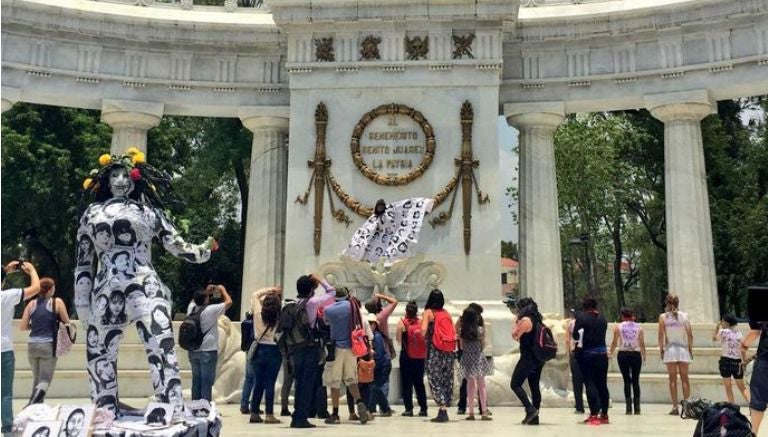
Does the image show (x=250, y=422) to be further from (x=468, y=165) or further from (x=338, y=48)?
(x=338, y=48)

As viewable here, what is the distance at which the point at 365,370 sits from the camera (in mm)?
17953

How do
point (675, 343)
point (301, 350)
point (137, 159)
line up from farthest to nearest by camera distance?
point (675, 343) < point (301, 350) < point (137, 159)

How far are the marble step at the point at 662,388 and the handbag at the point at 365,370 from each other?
9718 mm

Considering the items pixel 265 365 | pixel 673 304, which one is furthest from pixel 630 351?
pixel 265 365

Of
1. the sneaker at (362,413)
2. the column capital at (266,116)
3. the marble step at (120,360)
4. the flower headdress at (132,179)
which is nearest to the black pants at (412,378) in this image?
the sneaker at (362,413)

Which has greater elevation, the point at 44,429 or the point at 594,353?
the point at 594,353

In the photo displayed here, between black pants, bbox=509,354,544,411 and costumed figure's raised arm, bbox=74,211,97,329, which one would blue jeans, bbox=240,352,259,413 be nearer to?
black pants, bbox=509,354,544,411

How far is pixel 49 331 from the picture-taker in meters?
17.0

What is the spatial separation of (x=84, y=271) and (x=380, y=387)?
829cm

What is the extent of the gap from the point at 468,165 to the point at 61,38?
15.6 meters

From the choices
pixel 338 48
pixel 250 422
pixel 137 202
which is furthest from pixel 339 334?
pixel 338 48

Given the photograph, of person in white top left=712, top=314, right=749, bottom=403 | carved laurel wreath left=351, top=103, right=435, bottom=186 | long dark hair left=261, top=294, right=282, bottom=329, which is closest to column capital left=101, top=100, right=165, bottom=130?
carved laurel wreath left=351, top=103, right=435, bottom=186

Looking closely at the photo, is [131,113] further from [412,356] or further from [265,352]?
[412,356]

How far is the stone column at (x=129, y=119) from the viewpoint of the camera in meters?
32.8
